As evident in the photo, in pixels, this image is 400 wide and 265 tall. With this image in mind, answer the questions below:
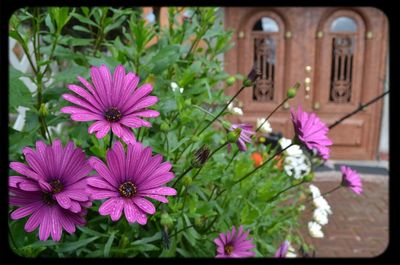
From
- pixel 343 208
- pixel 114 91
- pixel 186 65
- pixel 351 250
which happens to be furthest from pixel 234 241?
pixel 343 208

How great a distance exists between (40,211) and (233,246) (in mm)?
243

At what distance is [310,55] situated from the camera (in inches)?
140

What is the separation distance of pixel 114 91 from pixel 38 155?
0.08 metres

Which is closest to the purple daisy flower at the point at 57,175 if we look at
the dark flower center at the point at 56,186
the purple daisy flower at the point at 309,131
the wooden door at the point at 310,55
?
the dark flower center at the point at 56,186

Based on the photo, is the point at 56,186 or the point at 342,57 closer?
the point at 56,186

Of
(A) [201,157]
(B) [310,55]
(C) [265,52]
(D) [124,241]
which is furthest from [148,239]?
(B) [310,55]

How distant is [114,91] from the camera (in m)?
0.32

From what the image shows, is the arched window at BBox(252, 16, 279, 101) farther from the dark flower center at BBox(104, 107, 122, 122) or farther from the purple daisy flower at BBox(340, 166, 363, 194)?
the dark flower center at BBox(104, 107, 122, 122)

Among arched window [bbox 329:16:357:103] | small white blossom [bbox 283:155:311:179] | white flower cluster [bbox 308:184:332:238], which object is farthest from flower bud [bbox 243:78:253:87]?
arched window [bbox 329:16:357:103]

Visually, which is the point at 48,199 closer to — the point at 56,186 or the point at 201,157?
the point at 56,186

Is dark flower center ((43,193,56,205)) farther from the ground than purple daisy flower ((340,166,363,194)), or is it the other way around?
dark flower center ((43,193,56,205))

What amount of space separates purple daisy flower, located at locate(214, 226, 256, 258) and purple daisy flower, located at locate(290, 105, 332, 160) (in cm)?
14

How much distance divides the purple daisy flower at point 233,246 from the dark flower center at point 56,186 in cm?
21

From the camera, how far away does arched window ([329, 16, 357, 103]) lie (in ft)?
11.5
